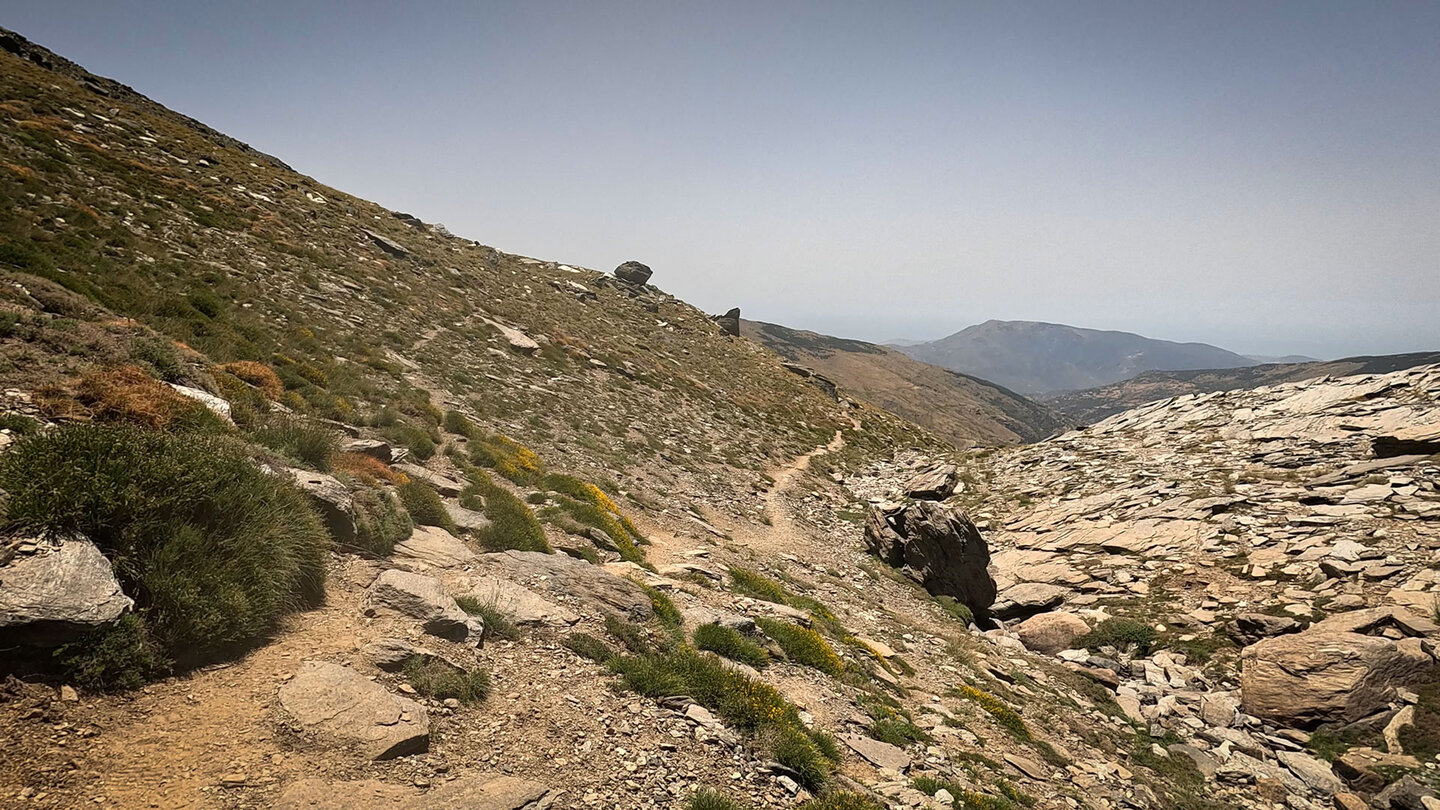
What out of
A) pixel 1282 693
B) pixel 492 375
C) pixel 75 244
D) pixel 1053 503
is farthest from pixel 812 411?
pixel 75 244

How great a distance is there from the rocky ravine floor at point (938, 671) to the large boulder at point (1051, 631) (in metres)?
0.13

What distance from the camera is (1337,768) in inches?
467

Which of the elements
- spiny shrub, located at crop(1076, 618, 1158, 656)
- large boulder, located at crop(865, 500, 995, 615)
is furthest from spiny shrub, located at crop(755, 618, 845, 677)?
large boulder, located at crop(865, 500, 995, 615)

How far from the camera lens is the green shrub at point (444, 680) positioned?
700cm

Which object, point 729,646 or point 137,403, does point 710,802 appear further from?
point 137,403

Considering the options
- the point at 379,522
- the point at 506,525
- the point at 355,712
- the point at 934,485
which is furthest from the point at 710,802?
the point at 934,485

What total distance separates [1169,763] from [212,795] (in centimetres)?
1763

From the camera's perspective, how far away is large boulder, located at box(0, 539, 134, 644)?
187 inches

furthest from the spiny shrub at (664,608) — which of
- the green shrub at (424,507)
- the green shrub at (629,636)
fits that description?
the green shrub at (424,507)

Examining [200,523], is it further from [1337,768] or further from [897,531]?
[897,531]

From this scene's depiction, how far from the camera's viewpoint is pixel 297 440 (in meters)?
10.8

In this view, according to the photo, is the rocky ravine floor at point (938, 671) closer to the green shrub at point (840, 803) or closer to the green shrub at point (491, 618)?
the green shrub at point (491, 618)

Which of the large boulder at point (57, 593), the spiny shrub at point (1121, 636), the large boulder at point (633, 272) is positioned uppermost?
the large boulder at point (633, 272)

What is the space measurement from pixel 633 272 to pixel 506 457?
6272cm
